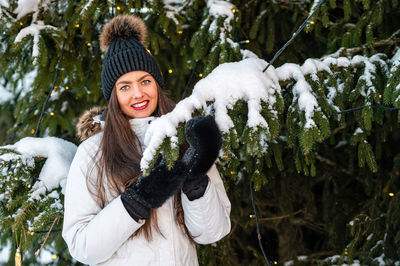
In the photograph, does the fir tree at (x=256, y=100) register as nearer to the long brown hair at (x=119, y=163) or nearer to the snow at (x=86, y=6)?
the snow at (x=86, y=6)

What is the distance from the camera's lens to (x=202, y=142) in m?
1.71

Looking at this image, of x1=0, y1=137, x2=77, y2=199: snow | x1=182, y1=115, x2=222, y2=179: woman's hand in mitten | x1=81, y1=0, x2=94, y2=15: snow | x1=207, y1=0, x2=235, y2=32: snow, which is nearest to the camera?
x1=182, y1=115, x2=222, y2=179: woman's hand in mitten

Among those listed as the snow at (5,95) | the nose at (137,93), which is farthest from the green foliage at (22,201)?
the snow at (5,95)

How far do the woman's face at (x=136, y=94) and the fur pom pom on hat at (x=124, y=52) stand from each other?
4cm

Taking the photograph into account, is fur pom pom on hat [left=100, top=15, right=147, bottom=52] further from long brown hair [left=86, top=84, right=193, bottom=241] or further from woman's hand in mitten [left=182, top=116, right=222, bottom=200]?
woman's hand in mitten [left=182, top=116, right=222, bottom=200]

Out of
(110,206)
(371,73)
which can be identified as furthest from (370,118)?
(110,206)

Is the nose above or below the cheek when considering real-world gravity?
above

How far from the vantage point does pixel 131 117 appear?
2336 millimetres

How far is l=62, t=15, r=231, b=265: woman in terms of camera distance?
1.87 metres

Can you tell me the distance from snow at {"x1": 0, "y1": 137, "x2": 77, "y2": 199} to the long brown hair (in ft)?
1.63

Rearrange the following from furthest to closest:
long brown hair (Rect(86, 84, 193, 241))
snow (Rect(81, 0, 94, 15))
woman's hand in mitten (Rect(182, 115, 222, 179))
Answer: snow (Rect(81, 0, 94, 15))
long brown hair (Rect(86, 84, 193, 241))
woman's hand in mitten (Rect(182, 115, 222, 179))

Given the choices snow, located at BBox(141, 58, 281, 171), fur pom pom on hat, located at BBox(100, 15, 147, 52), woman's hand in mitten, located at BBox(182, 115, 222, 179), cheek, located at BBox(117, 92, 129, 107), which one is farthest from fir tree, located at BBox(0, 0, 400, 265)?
cheek, located at BBox(117, 92, 129, 107)

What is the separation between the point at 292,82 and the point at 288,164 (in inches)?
49.0

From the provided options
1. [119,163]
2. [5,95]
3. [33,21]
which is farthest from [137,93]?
[5,95]
